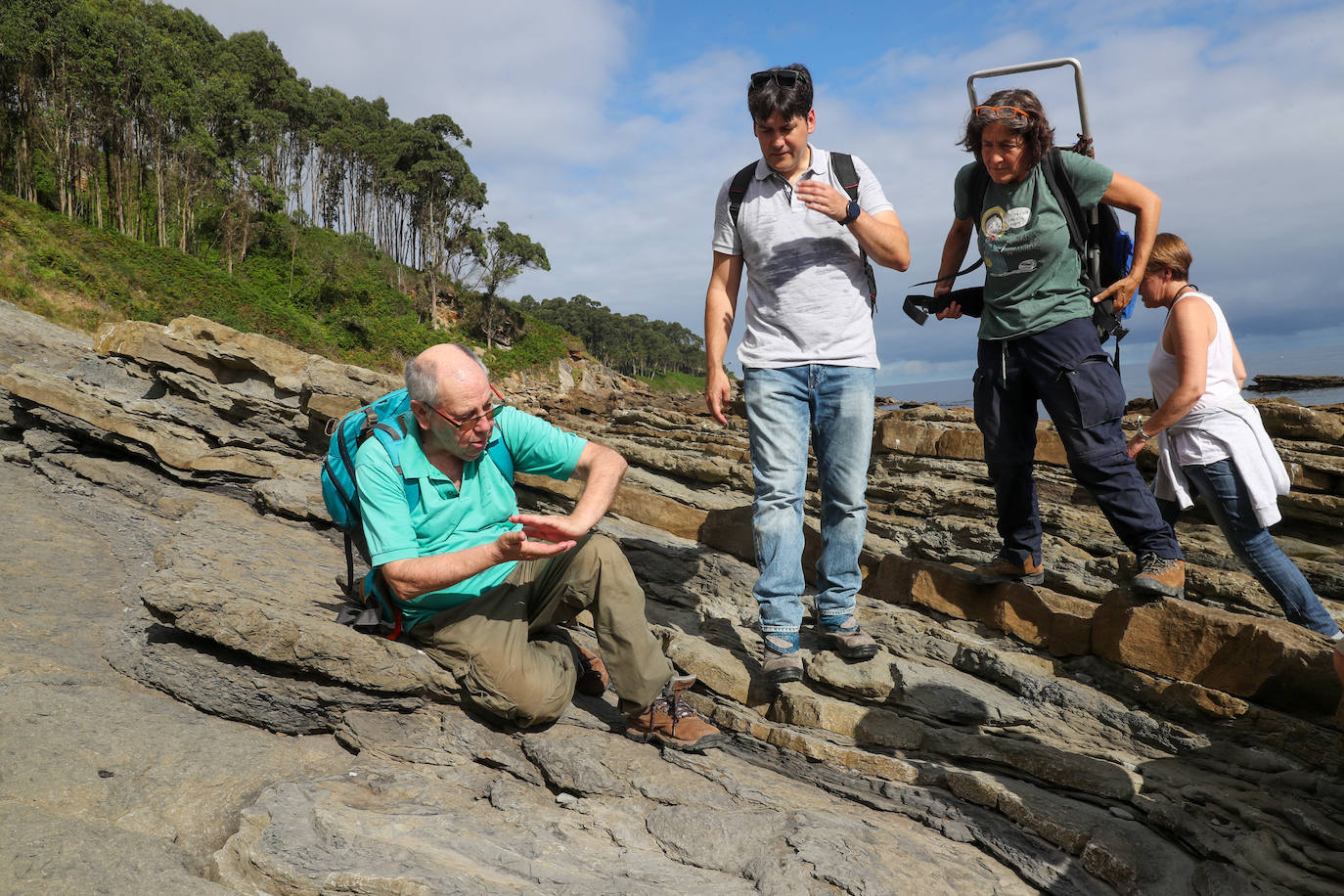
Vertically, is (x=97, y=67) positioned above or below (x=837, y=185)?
above

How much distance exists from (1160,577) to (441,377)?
3799 mm

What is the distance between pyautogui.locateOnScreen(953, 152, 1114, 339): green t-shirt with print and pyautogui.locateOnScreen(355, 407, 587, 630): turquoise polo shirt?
7.99 feet

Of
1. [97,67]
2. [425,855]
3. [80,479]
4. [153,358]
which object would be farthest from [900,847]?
[97,67]

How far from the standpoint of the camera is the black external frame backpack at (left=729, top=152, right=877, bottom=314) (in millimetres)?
4281

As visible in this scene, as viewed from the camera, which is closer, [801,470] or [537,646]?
[537,646]

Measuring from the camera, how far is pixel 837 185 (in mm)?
4301

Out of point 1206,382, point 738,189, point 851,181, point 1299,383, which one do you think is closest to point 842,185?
point 851,181

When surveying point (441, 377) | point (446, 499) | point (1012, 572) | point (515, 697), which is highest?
point (441, 377)

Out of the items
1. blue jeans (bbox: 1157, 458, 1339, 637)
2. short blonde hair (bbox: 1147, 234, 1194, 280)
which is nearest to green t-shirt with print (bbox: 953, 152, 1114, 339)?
short blonde hair (bbox: 1147, 234, 1194, 280)

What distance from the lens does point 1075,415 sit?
13.6 ft

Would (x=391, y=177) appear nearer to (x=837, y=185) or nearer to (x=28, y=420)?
(x=28, y=420)

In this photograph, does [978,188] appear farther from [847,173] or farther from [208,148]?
[208,148]

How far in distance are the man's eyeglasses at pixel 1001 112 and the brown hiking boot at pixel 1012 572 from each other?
255 centimetres

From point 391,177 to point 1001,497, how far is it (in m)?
53.7
